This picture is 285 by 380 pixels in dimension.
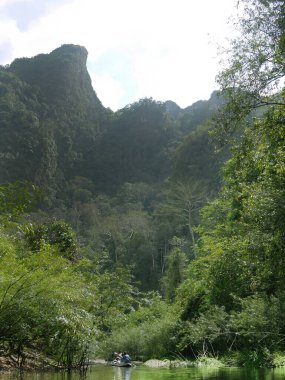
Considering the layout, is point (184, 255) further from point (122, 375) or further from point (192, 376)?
point (192, 376)

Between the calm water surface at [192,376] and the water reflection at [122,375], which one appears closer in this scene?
the calm water surface at [192,376]

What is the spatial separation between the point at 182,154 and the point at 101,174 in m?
29.7

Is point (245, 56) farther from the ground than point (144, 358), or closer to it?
farther from the ground

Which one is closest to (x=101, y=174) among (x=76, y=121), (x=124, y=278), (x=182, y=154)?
(x=76, y=121)

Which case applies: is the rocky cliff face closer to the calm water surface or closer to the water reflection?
the water reflection

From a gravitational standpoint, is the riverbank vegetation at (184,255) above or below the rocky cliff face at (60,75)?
below

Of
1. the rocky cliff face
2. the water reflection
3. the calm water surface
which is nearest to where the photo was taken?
the calm water surface

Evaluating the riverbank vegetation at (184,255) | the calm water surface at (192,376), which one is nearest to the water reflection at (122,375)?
the calm water surface at (192,376)

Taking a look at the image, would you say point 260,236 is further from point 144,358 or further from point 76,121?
point 76,121

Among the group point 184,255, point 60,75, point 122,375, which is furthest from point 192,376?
point 60,75

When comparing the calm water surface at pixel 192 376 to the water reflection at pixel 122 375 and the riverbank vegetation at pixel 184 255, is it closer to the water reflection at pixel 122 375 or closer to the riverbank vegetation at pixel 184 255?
the water reflection at pixel 122 375

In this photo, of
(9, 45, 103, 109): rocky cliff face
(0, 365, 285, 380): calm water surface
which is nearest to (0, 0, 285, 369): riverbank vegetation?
(0, 365, 285, 380): calm water surface

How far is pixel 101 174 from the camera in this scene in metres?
97.2

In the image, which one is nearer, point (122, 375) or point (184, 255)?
point (122, 375)
